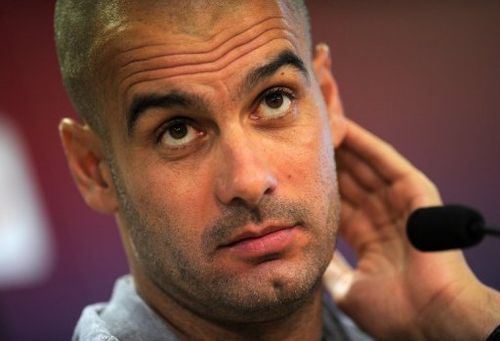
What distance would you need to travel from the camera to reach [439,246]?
5.59ft

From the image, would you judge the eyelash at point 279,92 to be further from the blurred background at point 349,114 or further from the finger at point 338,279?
the blurred background at point 349,114

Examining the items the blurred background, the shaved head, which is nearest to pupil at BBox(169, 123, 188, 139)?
the shaved head

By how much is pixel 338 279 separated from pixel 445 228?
1225 mm

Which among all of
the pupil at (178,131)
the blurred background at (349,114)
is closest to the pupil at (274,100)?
the pupil at (178,131)

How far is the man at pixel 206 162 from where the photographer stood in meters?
1.98

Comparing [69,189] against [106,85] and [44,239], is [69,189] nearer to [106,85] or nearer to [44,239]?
[44,239]

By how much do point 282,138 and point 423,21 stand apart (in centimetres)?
226

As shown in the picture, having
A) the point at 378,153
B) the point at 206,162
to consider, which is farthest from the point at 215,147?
the point at 378,153

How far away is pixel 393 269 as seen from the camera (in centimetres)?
269

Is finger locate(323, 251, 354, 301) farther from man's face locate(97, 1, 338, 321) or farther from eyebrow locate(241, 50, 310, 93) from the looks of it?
eyebrow locate(241, 50, 310, 93)

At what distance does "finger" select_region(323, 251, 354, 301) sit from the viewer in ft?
9.12

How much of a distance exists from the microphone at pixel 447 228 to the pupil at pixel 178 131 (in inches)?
24.8

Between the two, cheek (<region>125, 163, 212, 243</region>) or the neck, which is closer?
cheek (<region>125, 163, 212, 243</region>)

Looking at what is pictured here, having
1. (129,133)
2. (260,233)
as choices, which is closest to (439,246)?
(260,233)
